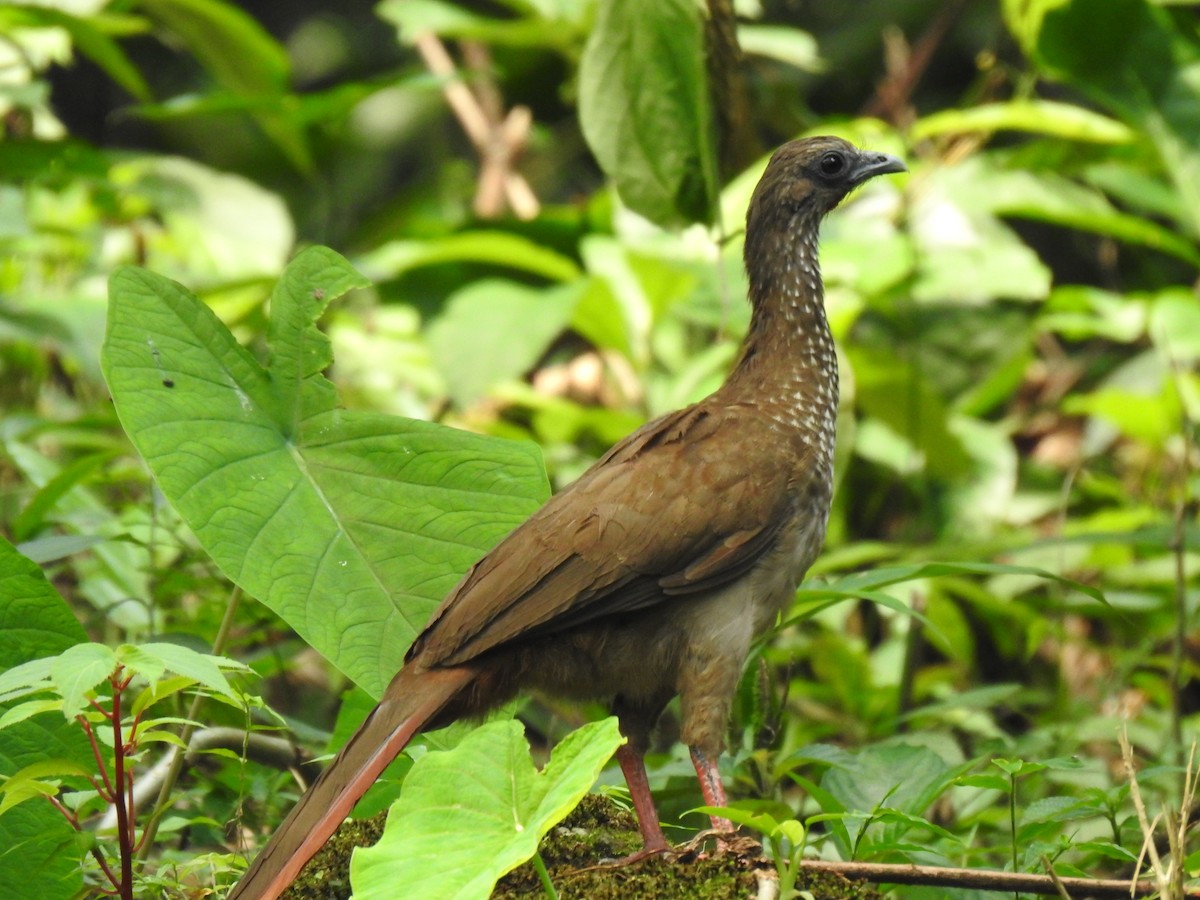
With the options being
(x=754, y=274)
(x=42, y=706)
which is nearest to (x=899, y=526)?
(x=754, y=274)

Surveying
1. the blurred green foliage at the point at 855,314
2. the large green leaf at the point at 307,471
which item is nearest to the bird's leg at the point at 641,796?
the large green leaf at the point at 307,471

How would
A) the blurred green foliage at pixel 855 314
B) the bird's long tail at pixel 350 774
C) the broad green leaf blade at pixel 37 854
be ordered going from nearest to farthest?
the bird's long tail at pixel 350 774 → the broad green leaf blade at pixel 37 854 → the blurred green foliage at pixel 855 314

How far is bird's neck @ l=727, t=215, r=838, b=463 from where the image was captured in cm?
331

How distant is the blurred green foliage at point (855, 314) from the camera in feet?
16.9

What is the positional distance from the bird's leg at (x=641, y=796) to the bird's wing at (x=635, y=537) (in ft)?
0.97

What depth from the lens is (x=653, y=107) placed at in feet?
12.2

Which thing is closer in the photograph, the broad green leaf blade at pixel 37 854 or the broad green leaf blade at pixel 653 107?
the broad green leaf blade at pixel 37 854

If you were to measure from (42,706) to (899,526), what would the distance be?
4819 mm

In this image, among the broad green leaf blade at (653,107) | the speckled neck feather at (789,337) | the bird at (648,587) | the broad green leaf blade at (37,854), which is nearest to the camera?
the broad green leaf blade at (37,854)

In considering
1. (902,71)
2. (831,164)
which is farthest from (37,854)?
(902,71)

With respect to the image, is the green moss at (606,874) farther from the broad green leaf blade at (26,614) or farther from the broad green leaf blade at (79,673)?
the broad green leaf blade at (79,673)

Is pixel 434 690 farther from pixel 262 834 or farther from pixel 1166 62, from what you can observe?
pixel 1166 62

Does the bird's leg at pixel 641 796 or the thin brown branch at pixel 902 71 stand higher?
the thin brown branch at pixel 902 71

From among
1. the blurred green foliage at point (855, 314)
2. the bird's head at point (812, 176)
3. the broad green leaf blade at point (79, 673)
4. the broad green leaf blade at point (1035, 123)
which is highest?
the bird's head at point (812, 176)
